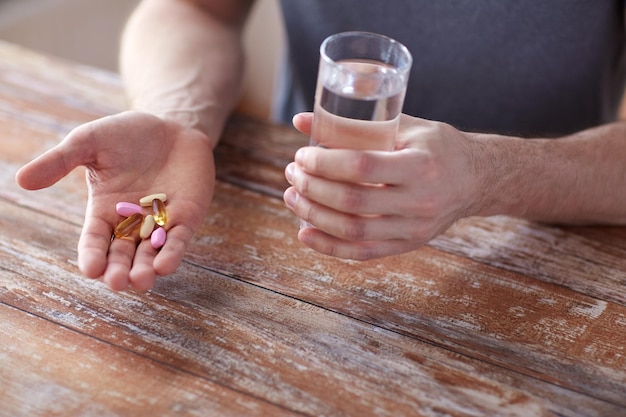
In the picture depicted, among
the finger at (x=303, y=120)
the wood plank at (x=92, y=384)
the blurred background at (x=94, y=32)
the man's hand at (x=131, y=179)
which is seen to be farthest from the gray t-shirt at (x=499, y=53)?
the blurred background at (x=94, y=32)

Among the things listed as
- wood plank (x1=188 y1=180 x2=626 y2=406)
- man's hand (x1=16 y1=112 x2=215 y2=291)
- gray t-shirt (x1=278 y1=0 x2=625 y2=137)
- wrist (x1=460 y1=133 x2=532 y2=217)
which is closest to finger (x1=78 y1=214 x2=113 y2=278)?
man's hand (x1=16 y1=112 x2=215 y2=291)

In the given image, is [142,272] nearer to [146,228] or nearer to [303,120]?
[146,228]

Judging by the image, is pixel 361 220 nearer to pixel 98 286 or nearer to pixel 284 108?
pixel 98 286

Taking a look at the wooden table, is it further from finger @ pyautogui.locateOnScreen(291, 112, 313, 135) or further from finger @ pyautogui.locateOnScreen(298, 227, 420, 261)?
finger @ pyautogui.locateOnScreen(291, 112, 313, 135)

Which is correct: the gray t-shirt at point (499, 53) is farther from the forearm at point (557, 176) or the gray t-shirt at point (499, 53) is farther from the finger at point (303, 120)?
the finger at point (303, 120)

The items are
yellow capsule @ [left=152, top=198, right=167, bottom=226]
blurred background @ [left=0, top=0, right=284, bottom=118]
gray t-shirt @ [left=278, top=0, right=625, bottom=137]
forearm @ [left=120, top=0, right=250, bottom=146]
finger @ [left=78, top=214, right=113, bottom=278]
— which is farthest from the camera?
blurred background @ [left=0, top=0, right=284, bottom=118]

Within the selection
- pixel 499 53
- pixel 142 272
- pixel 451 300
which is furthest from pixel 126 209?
pixel 499 53
